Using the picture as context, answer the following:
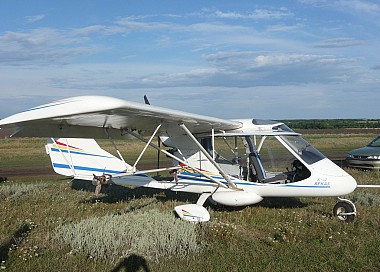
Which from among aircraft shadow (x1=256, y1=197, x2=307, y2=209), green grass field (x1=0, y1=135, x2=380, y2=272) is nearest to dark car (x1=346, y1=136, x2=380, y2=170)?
green grass field (x1=0, y1=135, x2=380, y2=272)

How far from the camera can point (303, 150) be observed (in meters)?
8.02

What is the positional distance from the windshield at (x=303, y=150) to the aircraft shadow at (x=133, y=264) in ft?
13.3

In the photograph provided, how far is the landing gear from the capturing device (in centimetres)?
728

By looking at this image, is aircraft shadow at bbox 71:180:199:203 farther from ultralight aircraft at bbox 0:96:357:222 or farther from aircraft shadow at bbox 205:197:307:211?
aircraft shadow at bbox 205:197:307:211

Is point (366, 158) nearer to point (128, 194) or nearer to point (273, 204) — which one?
point (273, 204)

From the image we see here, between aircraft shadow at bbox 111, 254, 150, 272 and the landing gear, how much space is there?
4015mm

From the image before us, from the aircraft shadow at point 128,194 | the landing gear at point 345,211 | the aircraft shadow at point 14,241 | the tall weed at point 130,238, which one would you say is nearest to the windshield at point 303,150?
the landing gear at point 345,211

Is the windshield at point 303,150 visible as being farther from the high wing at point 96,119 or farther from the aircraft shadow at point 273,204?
the aircraft shadow at point 273,204

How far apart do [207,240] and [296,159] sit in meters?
2.80

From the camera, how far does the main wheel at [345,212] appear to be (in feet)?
23.9

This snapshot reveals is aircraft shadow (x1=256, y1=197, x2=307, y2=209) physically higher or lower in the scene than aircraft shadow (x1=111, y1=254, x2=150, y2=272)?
lower

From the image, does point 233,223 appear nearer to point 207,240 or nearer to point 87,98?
point 207,240

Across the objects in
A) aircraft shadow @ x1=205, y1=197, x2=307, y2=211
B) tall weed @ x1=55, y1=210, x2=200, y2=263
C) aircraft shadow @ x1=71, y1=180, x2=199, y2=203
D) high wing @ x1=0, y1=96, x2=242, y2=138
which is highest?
high wing @ x1=0, y1=96, x2=242, y2=138

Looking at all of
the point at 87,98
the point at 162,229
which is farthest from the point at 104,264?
the point at 87,98
